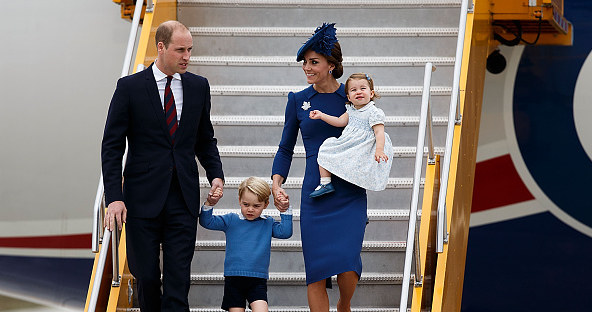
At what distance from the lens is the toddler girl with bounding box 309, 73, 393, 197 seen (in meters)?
3.40

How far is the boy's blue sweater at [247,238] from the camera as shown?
3533mm

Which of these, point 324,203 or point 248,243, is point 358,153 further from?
point 248,243

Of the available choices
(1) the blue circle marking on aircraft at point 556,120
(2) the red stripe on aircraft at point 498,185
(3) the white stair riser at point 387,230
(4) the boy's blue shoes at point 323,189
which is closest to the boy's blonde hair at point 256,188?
(4) the boy's blue shoes at point 323,189

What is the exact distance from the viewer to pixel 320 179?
11.5 ft

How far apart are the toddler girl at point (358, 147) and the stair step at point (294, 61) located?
136 cm

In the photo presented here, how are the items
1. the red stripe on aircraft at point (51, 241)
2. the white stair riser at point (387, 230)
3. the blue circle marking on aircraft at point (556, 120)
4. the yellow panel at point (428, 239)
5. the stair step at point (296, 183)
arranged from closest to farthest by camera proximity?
1. the yellow panel at point (428, 239)
2. the white stair riser at point (387, 230)
3. the stair step at point (296, 183)
4. the blue circle marking on aircraft at point (556, 120)
5. the red stripe on aircraft at point (51, 241)

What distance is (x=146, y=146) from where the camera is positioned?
133 inches

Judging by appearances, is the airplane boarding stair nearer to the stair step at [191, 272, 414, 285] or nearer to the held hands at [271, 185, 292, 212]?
the stair step at [191, 272, 414, 285]

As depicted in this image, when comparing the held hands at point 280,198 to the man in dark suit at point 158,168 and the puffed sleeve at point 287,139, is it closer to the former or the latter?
the puffed sleeve at point 287,139

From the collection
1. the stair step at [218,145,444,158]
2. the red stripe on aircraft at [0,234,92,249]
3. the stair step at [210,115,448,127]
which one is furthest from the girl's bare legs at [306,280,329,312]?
the red stripe on aircraft at [0,234,92,249]

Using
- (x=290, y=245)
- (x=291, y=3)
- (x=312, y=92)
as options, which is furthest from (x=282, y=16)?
(x=312, y=92)

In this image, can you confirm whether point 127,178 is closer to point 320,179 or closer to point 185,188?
point 185,188

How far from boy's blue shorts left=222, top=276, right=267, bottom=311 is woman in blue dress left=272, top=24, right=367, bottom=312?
0.20 m

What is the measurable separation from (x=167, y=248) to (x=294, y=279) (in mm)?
898
